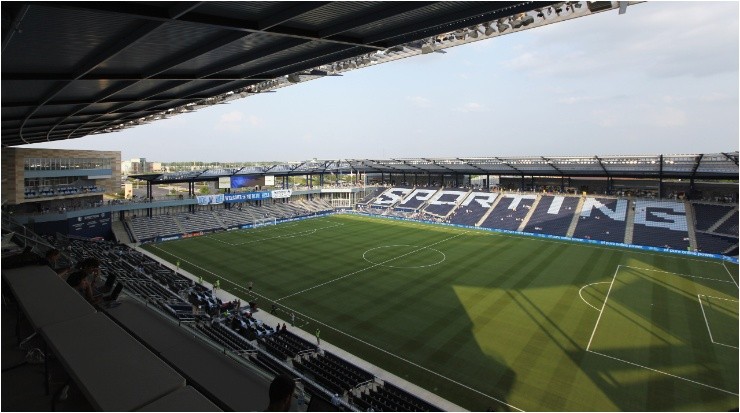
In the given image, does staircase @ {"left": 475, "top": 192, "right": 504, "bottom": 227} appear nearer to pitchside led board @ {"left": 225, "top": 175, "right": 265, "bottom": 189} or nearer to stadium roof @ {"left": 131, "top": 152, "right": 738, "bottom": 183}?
stadium roof @ {"left": 131, "top": 152, "right": 738, "bottom": 183}

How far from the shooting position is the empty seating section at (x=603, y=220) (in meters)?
45.3

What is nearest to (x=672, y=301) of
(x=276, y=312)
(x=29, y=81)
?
(x=276, y=312)

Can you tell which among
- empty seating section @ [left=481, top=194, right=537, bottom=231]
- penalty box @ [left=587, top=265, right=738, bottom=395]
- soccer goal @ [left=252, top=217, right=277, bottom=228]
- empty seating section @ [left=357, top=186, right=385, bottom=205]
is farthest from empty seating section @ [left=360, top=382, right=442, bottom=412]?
empty seating section @ [left=357, top=186, right=385, bottom=205]

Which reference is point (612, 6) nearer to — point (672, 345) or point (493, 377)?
point (493, 377)

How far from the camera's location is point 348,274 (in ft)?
106

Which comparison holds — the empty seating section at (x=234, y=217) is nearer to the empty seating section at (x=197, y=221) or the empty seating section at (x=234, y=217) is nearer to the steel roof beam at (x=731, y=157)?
the empty seating section at (x=197, y=221)

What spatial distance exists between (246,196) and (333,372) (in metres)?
49.4


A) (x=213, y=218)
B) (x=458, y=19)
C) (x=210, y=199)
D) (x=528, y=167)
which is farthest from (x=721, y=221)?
(x=210, y=199)

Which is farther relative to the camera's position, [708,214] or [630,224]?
[630,224]

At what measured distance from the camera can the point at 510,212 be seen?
5638 centimetres

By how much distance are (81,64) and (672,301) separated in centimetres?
3451

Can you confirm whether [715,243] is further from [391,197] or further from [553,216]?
[391,197]

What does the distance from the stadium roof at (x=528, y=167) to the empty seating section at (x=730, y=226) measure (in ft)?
16.0

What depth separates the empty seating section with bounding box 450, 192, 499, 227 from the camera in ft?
189
